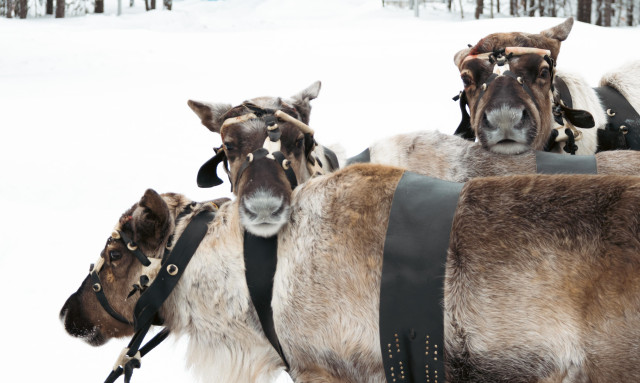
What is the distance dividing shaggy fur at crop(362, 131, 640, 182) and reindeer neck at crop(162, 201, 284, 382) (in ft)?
4.42

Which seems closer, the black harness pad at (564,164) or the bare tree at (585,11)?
the black harness pad at (564,164)

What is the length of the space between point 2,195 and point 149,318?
223 inches

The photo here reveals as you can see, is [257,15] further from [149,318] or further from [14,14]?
[149,318]

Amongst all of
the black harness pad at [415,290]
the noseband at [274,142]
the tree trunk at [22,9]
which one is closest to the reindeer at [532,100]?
the noseband at [274,142]

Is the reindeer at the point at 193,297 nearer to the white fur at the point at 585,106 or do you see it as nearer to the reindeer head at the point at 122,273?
the reindeer head at the point at 122,273

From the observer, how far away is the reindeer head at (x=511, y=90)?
3545mm

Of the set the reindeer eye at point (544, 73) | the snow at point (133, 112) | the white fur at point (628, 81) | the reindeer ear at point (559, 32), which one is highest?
the reindeer ear at point (559, 32)

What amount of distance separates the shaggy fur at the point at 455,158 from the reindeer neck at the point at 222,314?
1.35m

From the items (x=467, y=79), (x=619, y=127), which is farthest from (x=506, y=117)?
(x=619, y=127)

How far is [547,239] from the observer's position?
235cm

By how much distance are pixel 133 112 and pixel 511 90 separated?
8033 millimetres

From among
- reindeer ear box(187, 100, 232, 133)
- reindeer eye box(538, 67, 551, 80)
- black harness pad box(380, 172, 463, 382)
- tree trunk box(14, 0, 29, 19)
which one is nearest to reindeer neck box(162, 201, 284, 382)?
black harness pad box(380, 172, 463, 382)

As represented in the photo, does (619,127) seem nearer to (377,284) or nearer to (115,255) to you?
(377,284)

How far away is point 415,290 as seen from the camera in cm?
245
